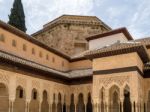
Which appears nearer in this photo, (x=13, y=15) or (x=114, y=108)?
(x=114, y=108)

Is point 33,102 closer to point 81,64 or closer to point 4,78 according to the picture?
point 4,78

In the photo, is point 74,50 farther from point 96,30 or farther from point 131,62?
point 131,62

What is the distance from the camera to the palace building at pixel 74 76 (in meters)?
13.6

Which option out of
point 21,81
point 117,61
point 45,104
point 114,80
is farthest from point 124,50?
point 45,104

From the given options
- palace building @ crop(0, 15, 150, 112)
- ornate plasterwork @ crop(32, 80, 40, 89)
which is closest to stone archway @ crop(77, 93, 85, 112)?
palace building @ crop(0, 15, 150, 112)

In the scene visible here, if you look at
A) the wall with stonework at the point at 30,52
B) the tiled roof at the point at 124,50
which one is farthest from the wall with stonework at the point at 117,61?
the wall with stonework at the point at 30,52

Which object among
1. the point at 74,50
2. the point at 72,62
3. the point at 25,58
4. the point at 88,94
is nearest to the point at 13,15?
the point at 74,50

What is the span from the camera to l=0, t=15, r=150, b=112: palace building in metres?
Answer: 13.6

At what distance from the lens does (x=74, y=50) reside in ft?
90.7

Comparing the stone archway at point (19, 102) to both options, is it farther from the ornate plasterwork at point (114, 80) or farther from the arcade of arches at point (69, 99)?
the ornate plasterwork at point (114, 80)

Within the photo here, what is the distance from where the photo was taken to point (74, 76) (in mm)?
18938

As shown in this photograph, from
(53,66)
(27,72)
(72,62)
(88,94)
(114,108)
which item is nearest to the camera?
(27,72)

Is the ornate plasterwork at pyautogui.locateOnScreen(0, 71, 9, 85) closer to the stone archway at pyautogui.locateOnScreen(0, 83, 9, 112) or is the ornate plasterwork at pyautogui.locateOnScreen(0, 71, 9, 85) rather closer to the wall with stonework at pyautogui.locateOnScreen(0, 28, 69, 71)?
the stone archway at pyautogui.locateOnScreen(0, 83, 9, 112)

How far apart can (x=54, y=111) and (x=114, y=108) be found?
14.2 ft
